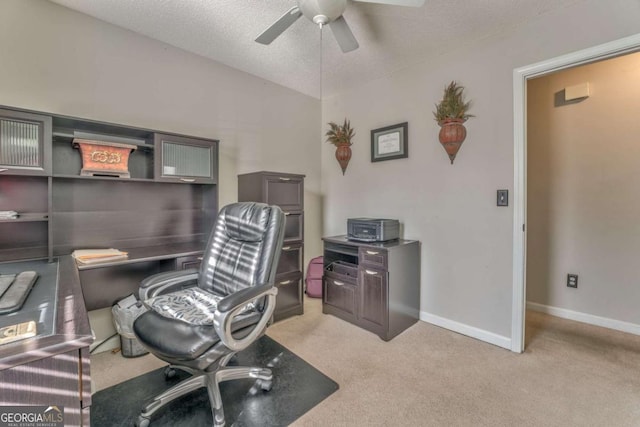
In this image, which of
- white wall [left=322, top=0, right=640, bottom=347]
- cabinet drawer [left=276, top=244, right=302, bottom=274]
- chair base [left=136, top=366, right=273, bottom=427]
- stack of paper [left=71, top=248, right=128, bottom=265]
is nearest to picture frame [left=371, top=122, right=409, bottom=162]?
white wall [left=322, top=0, right=640, bottom=347]

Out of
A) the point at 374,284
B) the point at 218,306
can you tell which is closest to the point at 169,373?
the point at 218,306

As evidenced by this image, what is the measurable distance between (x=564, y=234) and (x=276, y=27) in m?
3.16

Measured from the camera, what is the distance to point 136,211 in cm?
226

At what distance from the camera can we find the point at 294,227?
2811 millimetres

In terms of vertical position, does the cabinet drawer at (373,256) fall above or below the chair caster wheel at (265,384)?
above

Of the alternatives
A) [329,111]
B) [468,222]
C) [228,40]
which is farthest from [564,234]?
[228,40]

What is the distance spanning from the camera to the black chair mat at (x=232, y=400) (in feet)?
4.83

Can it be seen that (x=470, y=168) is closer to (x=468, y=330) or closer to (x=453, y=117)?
(x=453, y=117)

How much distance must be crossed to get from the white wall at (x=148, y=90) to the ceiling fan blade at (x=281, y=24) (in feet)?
3.43

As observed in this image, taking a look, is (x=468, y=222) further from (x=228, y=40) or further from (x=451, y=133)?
(x=228, y=40)

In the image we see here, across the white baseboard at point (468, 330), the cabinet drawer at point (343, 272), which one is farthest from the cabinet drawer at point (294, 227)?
the white baseboard at point (468, 330)

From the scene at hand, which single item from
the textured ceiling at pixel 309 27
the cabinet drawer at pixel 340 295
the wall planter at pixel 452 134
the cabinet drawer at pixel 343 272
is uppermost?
Result: the textured ceiling at pixel 309 27

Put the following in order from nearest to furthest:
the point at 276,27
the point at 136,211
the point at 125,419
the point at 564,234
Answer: the point at 125,419
the point at 276,27
the point at 136,211
the point at 564,234

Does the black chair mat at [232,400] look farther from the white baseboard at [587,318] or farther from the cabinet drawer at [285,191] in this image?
the white baseboard at [587,318]
